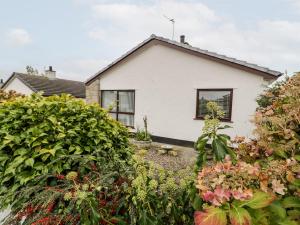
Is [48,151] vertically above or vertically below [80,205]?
above

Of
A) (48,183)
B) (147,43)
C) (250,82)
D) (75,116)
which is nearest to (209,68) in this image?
(250,82)

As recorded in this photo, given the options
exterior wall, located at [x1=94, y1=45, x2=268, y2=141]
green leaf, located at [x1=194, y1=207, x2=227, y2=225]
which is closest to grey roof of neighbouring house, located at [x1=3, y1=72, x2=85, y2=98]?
exterior wall, located at [x1=94, y1=45, x2=268, y2=141]

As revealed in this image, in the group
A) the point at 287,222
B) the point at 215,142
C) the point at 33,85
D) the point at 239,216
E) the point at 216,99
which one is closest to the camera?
the point at 239,216

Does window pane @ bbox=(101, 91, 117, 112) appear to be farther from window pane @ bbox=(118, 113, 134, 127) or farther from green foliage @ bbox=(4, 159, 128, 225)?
green foliage @ bbox=(4, 159, 128, 225)

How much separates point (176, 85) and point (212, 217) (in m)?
10.2

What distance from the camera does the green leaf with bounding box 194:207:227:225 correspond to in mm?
1051

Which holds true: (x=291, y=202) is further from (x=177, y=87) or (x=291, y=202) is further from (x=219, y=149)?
(x=177, y=87)

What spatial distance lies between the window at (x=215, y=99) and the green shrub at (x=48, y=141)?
7.67 metres

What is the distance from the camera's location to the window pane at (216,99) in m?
9.70

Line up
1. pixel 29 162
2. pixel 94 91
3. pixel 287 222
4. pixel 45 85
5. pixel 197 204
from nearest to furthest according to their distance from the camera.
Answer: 1. pixel 287 222
2. pixel 197 204
3. pixel 29 162
4. pixel 94 91
5. pixel 45 85

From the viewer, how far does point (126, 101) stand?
505 inches

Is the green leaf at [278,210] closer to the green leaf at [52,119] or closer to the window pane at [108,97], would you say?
the green leaf at [52,119]

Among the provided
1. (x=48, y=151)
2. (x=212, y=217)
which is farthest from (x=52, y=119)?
(x=212, y=217)

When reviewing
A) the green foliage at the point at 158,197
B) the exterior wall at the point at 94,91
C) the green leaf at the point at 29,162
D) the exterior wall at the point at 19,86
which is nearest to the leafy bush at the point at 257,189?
the green foliage at the point at 158,197
